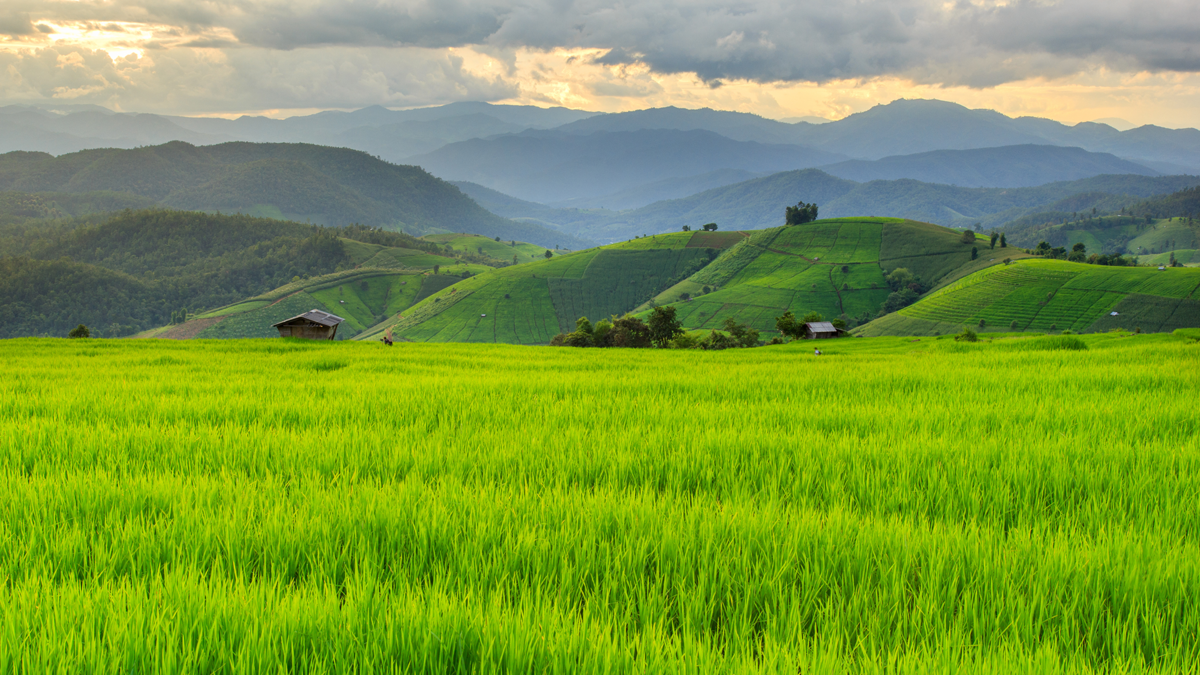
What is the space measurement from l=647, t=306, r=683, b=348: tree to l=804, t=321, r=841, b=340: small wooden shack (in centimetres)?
3017

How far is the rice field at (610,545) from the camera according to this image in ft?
6.63

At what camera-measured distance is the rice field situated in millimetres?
2021

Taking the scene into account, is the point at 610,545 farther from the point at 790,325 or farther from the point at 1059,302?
the point at 1059,302

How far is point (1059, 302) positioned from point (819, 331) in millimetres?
113413

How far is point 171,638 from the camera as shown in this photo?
195 cm

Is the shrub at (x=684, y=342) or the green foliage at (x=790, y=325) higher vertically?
the green foliage at (x=790, y=325)

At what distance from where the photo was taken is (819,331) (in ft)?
373

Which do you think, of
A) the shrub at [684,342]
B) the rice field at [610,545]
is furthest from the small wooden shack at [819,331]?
the rice field at [610,545]

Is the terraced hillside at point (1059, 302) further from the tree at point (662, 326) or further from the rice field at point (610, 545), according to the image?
the rice field at point (610, 545)

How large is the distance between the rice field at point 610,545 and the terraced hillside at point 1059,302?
186 m

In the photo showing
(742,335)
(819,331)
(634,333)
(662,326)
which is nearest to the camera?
(662,326)

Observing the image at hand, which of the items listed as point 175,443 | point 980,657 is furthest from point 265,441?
point 980,657

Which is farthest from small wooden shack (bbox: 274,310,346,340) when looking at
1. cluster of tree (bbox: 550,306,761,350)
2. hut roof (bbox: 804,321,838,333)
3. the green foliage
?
hut roof (bbox: 804,321,838,333)

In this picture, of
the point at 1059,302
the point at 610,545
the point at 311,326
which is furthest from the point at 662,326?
the point at 1059,302
